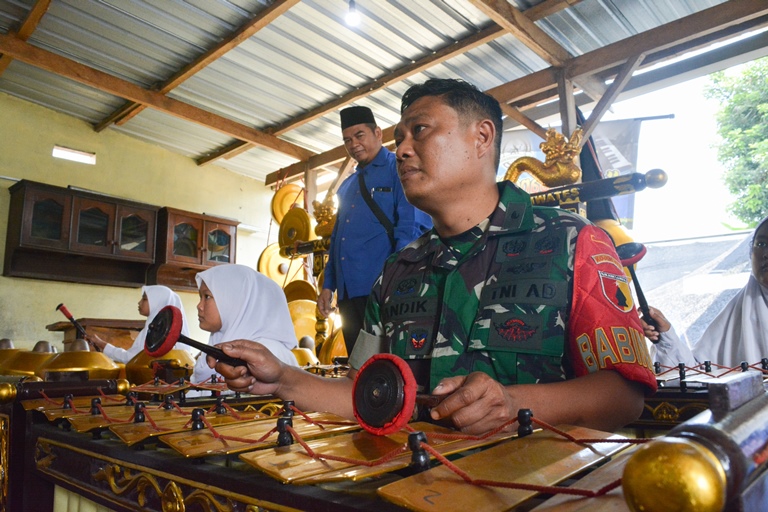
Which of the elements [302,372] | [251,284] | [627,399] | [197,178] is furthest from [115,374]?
[197,178]

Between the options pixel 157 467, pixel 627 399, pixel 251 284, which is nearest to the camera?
pixel 157 467

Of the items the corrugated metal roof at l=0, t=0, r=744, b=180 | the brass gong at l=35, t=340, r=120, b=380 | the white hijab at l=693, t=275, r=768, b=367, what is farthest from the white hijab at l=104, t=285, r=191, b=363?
the white hijab at l=693, t=275, r=768, b=367

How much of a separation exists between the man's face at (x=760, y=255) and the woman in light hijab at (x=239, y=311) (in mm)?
2810

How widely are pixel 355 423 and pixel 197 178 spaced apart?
9.99m

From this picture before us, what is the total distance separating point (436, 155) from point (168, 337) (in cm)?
89

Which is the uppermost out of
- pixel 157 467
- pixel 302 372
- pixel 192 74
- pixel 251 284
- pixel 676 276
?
pixel 192 74

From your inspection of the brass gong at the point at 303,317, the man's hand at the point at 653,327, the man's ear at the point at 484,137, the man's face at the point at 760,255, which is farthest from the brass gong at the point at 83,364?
the man's face at the point at 760,255

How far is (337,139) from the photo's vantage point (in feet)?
27.7

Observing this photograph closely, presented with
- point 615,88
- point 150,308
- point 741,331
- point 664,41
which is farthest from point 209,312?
point 664,41

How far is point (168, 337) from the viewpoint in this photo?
4.29ft

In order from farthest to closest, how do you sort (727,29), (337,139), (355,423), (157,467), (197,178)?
1. (197,178)
2. (337,139)
3. (727,29)
4. (355,423)
5. (157,467)

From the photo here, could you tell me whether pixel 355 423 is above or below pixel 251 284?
below

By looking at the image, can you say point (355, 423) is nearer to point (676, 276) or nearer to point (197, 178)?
point (676, 276)

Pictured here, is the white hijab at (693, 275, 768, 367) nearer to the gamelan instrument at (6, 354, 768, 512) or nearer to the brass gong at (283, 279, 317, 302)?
the gamelan instrument at (6, 354, 768, 512)
